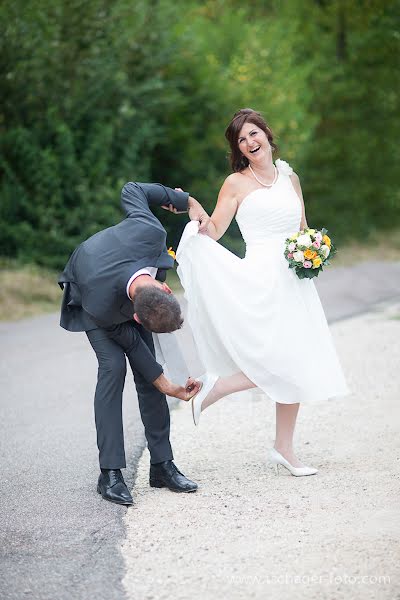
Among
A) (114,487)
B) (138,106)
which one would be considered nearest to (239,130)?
(114,487)

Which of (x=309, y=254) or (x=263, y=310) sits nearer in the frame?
(x=309, y=254)

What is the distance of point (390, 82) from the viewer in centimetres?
2444

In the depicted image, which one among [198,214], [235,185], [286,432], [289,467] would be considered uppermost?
[235,185]

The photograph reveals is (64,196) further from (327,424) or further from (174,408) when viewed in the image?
(327,424)

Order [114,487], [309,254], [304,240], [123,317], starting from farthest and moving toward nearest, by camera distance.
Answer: [304,240] < [309,254] < [114,487] < [123,317]

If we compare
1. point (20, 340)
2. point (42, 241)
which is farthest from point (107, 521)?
point (42, 241)

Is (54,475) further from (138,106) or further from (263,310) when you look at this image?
(138,106)

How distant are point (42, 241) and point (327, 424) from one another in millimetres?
8853

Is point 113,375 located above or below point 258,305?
below

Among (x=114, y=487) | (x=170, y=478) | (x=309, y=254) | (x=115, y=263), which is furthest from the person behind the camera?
(x=309, y=254)

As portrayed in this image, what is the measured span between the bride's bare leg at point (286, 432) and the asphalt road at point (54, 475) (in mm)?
966

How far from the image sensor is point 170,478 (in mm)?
5652

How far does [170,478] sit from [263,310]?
3.87 ft

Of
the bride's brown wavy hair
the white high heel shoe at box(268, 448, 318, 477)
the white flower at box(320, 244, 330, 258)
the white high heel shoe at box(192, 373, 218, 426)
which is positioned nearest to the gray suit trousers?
the white high heel shoe at box(192, 373, 218, 426)
